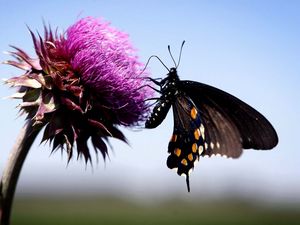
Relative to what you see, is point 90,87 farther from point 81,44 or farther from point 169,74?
point 169,74

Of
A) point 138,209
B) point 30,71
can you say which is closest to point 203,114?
point 30,71

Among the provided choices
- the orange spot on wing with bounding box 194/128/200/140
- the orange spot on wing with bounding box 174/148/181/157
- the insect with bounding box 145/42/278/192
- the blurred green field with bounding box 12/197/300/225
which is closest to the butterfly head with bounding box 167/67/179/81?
the insect with bounding box 145/42/278/192

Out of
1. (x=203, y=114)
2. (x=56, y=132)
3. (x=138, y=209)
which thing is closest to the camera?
(x=56, y=132)

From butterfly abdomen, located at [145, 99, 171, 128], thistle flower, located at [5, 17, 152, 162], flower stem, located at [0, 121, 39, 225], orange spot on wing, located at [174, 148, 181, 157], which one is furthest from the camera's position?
orange spot on wing, located at [174, 148, 181, 157]

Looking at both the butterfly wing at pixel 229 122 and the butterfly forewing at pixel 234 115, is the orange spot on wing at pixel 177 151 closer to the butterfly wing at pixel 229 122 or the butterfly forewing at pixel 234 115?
the butterfly wing at pixel 229 122

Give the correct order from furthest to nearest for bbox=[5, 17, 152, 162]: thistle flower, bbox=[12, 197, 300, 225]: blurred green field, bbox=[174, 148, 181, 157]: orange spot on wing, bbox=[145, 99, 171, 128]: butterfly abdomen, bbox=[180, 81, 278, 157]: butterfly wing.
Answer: bbox=[12, 197, 300, 225]: blurred green field < bbox=[174, 148, 181, 157]: orange spot on wing < bbox=[145, 99, 171, 128]: butterfly abdomen < bbox=[180, 81, 278, 157]: butterfly wing < bbox=[5, 17, 152, 162]: thistle flower

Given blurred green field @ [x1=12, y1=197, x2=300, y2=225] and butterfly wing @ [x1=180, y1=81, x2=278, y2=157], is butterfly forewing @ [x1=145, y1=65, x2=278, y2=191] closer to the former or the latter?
butterfly wing @ [x1=180, y1=81, x2=278, y2=157]

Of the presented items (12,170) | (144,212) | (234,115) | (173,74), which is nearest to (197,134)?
(234,115)
